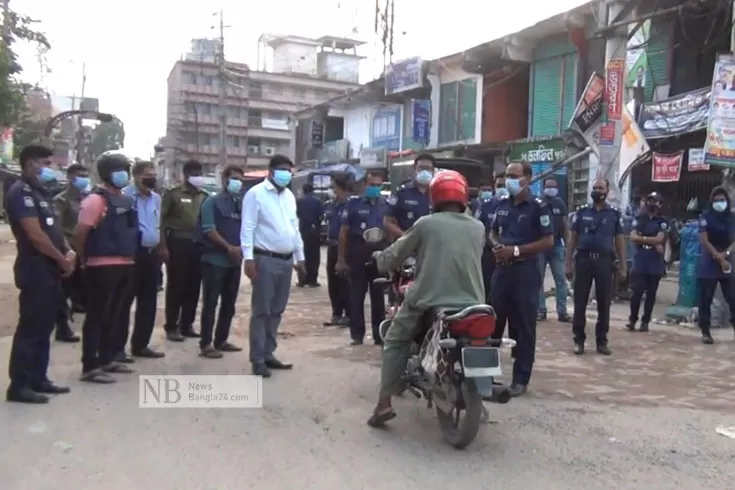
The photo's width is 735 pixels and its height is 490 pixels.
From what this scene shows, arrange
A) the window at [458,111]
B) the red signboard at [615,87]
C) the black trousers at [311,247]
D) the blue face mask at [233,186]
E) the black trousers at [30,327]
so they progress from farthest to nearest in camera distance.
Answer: the window at [458,111] → the red signboard at [615,87] → the black trousers at [311,247] → the blue face mask at [233,186] → the black trousers at [30,327]

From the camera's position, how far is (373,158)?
102 feet

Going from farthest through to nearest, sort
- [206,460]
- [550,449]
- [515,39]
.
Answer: [515,39], [550,449], [206,460]

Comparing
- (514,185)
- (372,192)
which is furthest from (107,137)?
(514,185)

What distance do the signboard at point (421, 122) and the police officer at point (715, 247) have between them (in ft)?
59.3

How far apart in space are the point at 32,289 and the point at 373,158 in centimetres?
2577

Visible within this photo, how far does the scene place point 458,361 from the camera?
4.89 meters

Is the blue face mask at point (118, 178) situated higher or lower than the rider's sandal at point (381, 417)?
higher

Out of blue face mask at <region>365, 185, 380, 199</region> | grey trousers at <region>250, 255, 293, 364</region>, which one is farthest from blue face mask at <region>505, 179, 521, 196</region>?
blue face mask at <region>365, 185, 380, 199</region>

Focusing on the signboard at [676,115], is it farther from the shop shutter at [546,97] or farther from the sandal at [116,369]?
the sandal at [116,369]

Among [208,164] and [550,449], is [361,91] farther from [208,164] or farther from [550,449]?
[208,164]

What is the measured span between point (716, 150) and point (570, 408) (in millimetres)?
6187

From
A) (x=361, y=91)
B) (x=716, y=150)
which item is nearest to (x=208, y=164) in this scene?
(x=361, y=91)

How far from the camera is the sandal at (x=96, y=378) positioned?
6398 millimetres

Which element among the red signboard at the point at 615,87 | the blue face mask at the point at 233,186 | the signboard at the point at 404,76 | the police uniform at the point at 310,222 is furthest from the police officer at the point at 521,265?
the signboard at the point at 404,76
